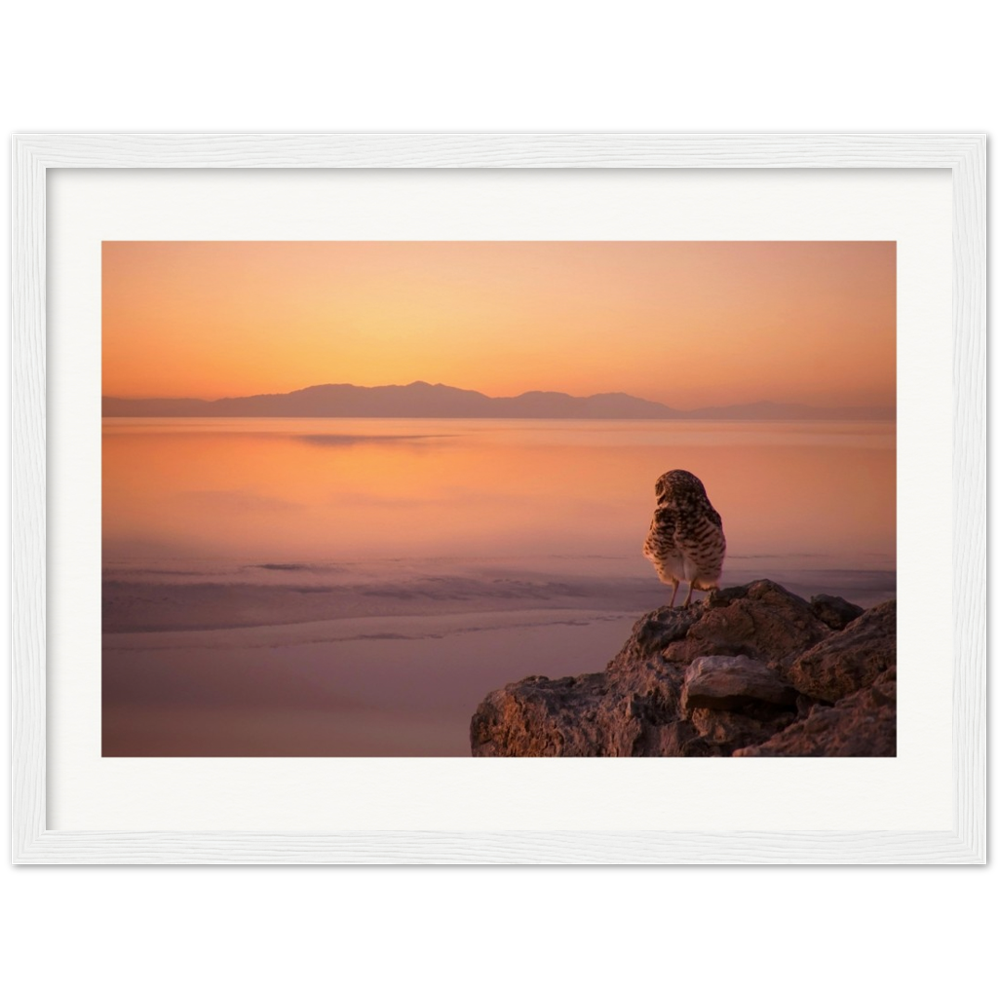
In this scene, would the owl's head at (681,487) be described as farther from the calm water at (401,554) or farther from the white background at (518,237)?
the white background at (518,237)

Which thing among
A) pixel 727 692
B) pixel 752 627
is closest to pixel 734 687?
pixel 727 692

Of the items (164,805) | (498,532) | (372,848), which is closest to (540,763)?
(372,848)

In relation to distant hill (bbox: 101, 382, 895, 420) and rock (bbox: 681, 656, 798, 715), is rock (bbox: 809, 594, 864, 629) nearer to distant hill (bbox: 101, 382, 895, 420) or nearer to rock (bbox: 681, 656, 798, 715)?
rock (bbox: 681, 656, 798, 715)

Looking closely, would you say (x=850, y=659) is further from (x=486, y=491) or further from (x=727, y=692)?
(x=486, y=491)

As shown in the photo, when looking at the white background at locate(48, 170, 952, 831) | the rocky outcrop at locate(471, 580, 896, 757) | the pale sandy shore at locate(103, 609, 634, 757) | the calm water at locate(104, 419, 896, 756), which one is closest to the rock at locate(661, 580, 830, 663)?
the rocky outcrop at locate(471, 580, 896, 757)

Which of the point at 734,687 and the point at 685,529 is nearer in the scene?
the point at 734,687

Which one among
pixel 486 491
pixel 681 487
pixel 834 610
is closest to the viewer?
pixel 834 610

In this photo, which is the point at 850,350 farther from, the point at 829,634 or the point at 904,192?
the point at 829,634

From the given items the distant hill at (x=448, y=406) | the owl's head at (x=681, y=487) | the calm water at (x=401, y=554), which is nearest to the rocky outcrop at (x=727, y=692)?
the calm water at (x=401, y=554)
